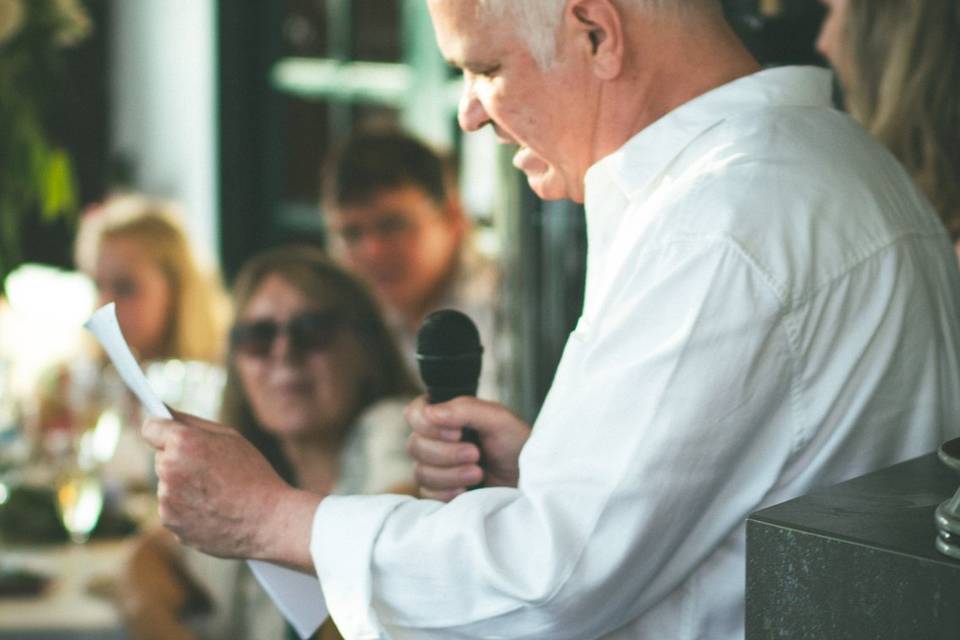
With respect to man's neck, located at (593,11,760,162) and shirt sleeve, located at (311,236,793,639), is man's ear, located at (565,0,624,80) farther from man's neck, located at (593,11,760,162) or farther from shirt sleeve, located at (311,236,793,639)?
shirt sleeve, located at (311,236,793,639)

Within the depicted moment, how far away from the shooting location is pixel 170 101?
226 inches

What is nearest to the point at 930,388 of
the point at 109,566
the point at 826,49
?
the point at 826,49

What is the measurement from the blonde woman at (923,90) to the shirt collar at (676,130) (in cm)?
98

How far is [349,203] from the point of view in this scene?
Result: 3596 millimetres

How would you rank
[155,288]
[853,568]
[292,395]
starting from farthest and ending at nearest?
[155,288]
[292,395]
[853,568]

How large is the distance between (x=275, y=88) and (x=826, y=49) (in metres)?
3.46

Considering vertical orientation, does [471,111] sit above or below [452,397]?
above

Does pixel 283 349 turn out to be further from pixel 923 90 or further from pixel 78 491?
pixel 923 90

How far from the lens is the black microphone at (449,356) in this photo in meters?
1.28

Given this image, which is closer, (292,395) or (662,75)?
(662,75)

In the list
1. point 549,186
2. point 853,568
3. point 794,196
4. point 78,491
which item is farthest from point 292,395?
point 853,568

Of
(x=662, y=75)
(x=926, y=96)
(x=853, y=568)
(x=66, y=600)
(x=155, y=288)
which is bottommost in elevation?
(x=66, y=600)

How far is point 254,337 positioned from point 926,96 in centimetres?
129

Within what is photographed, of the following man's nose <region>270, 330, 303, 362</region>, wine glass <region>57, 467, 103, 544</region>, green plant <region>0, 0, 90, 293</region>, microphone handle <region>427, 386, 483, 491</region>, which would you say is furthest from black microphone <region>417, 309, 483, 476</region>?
wine glass <region>57, 467, 103, 544</region>
